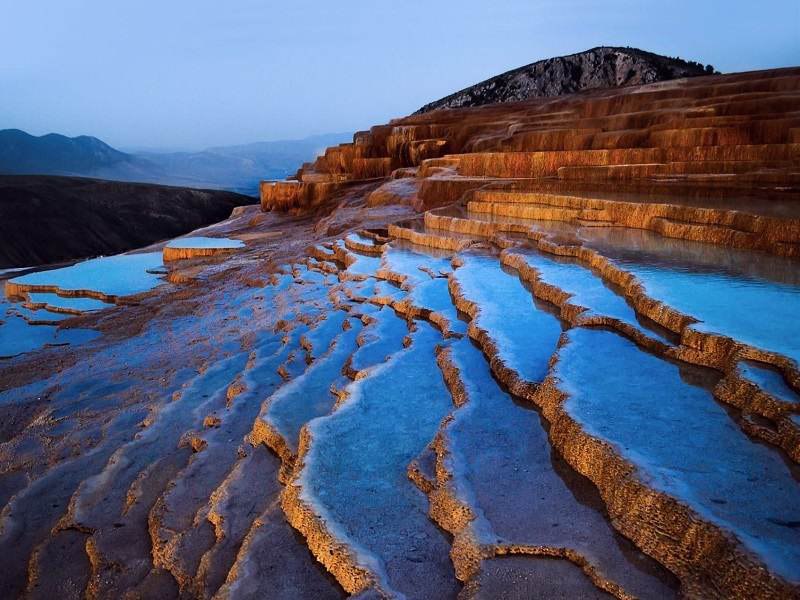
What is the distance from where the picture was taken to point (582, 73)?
35.3 metres

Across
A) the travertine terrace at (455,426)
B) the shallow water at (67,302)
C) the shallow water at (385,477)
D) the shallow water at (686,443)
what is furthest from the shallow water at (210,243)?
the shallow water at (686,443)

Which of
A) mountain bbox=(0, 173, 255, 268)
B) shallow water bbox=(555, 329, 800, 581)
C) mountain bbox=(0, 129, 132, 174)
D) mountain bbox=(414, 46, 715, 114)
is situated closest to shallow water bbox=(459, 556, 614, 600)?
shallow water bbox=(555, 329, 800, 581)

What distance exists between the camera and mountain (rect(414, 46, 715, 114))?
33469 millimetres

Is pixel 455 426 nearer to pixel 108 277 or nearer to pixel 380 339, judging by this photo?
pixel 380 339

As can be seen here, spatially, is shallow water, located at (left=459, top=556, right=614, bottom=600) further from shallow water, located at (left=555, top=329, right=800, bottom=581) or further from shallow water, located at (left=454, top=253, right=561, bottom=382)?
shallow water, located at (left=454, top=253, right=561, bottom=382)

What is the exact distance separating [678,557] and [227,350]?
13.8ft

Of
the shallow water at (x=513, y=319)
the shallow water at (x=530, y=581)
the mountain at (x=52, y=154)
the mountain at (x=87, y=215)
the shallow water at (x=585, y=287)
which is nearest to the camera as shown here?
the shallow water at (x=530, y=581)

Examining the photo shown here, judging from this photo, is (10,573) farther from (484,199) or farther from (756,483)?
(484,199)

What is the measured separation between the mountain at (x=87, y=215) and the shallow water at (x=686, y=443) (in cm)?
3240

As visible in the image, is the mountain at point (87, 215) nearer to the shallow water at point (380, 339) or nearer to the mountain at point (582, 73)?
the mountain at point (582, 73)

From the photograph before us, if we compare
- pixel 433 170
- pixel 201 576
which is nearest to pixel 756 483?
pixel 201 576

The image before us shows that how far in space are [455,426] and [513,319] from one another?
5.10 feet

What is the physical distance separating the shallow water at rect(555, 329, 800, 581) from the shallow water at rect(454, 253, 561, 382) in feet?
0.81

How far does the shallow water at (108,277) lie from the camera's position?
9250mm
